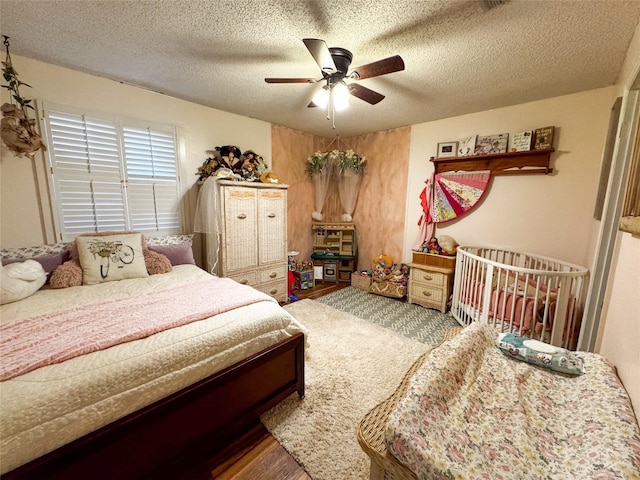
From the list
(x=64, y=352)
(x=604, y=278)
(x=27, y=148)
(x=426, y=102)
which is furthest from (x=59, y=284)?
(x=604, y=278)

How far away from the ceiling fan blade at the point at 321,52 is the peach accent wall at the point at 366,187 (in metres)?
2.19

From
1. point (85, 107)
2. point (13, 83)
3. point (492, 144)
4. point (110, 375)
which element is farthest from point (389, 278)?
point (13, 83)

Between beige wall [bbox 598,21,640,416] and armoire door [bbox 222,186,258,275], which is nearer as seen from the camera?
beige wall [bbox 598,21,640,416]

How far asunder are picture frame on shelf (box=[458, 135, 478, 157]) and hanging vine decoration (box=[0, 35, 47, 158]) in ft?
13.8

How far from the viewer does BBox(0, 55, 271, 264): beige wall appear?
6.75 feet

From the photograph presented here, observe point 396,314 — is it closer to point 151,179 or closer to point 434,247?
point 434,247

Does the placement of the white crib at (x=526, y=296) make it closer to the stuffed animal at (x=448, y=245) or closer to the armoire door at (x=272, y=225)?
the stuffed animal at (x=448, y=245)

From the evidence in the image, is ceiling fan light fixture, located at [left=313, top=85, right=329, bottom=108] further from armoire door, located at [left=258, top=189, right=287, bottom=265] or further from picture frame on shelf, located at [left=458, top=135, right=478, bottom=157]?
picture frame on shelf, located at [left=458, top=135, right=478, bottom=157]

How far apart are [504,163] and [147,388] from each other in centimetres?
374

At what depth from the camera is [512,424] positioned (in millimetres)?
899

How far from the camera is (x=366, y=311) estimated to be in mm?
3137

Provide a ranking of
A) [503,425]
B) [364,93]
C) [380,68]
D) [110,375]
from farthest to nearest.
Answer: [364,93] → [380,68] → [110,375] → [503,425]

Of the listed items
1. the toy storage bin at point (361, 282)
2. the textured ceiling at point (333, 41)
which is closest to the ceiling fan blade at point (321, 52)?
the textured ceiling at point (333, 41)

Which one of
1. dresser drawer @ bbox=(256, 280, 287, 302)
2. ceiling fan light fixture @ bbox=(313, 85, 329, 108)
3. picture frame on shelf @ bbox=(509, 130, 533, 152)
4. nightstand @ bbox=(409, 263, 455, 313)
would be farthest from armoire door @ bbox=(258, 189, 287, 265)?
picture frame on shelf @ bbox=(509, 130, 533, 152)
